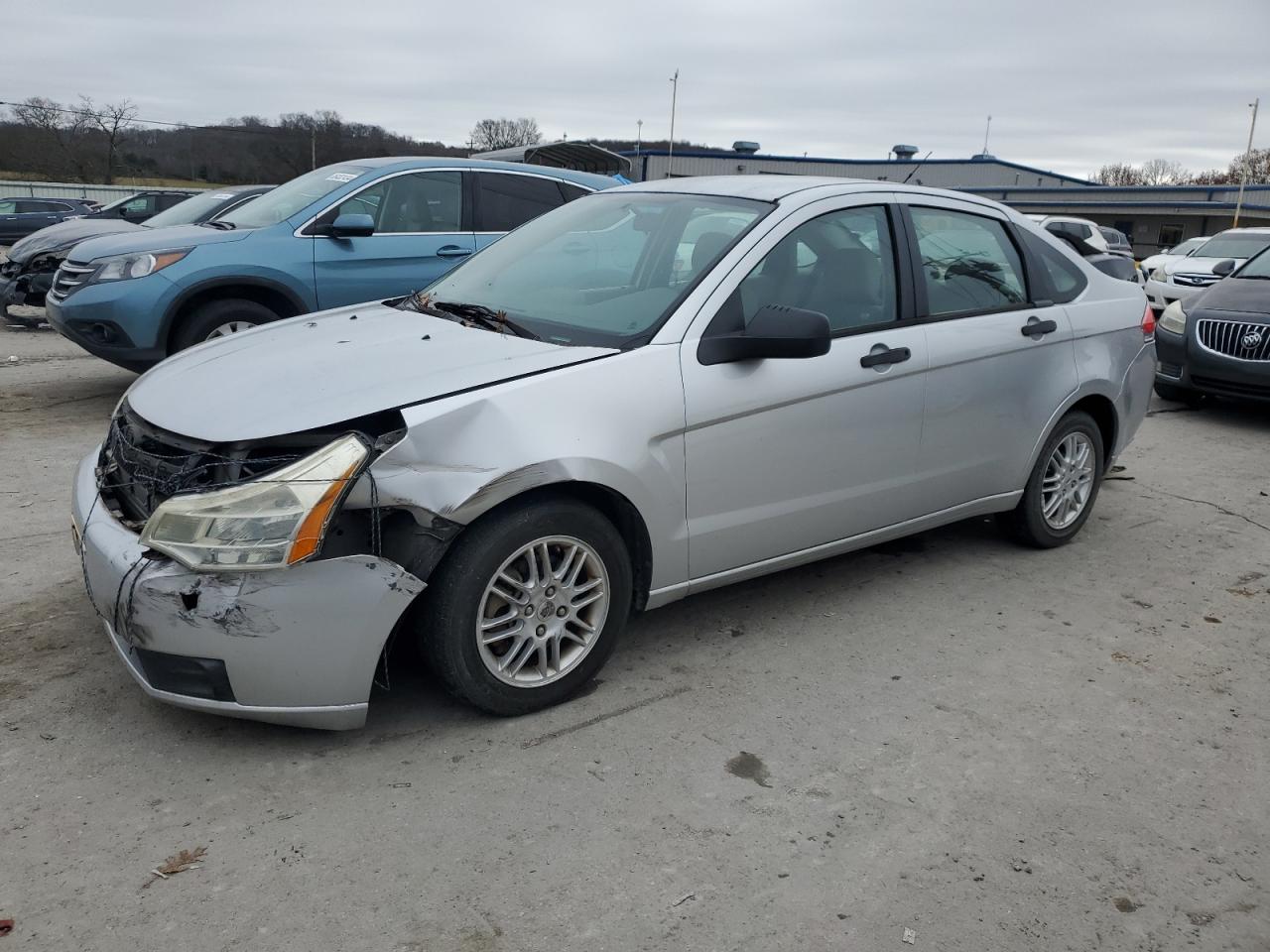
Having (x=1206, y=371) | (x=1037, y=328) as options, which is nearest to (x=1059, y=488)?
(x=1037, y=328)

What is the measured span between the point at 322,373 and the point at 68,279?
211 inches

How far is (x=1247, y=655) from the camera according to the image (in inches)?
164

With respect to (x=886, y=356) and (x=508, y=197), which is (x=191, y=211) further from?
(x=886, y=356)

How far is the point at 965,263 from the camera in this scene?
4.63 meters

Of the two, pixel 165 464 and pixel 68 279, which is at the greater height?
pixel 68 279

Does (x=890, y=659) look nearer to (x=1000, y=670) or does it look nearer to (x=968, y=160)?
(x=1000, y=670)

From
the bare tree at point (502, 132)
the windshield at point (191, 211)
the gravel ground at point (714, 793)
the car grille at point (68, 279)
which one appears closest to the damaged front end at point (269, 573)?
the gravel ground at point (714, 793)

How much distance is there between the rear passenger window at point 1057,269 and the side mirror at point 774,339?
1945mm

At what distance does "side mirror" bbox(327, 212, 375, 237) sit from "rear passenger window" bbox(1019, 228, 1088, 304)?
14.8 ft

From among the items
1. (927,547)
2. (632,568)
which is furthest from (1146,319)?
(632,568)

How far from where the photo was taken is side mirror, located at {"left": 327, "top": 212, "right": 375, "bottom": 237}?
291 inches

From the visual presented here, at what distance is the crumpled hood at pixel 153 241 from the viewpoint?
7316mm

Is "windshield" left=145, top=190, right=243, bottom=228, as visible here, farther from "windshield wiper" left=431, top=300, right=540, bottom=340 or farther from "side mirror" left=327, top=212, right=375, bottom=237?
"windshield wiper" left=431, top=300, right=540, bottom=340

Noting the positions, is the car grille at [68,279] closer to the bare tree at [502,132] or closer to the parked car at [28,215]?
the parked car at [28,215]
